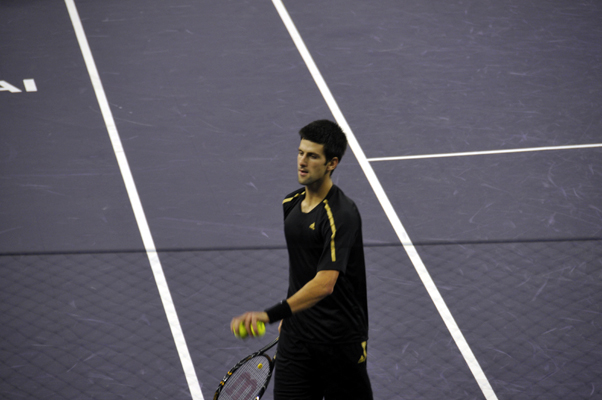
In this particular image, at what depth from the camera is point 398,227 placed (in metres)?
6.39

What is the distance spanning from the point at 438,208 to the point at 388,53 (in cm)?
328

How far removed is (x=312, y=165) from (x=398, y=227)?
2980 mm

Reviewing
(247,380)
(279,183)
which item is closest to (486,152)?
(279,183)

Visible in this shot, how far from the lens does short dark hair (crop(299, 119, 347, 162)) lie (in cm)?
356

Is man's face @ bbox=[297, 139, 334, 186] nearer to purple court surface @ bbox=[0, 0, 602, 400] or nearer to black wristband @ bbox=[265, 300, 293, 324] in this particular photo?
black wristband @ bbox=[265, 300, 293, 324]

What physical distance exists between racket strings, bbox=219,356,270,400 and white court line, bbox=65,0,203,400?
2.12ft

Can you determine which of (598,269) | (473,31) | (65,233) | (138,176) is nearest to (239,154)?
(138,176)

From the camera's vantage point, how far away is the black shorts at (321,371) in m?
3.59

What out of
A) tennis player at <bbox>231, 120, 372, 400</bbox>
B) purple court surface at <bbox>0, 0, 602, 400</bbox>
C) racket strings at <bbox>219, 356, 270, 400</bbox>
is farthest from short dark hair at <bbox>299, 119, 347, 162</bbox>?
purple court surface at <bbox>0, 0, 602, 400</bbox>

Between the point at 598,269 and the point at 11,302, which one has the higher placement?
the point at 11,302

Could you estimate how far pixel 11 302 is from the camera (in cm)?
548

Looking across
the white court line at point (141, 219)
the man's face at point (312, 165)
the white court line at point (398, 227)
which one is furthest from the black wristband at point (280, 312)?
the white court line at point (398, 227)

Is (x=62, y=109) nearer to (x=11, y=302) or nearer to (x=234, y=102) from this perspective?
(x=234, y=102)

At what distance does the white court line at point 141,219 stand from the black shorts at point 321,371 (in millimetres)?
1261
